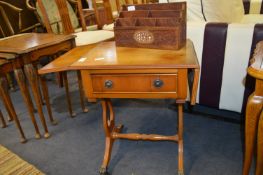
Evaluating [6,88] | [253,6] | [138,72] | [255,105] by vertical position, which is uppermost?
[253,6]

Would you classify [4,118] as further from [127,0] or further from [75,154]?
[127,0]

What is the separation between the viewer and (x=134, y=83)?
46.9 inches

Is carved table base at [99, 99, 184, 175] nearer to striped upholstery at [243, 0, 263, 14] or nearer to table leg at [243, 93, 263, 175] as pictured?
table leg at [243, 93, 263, 175]

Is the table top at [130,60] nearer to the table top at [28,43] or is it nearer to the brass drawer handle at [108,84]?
the brass drawer handle at [108,84]

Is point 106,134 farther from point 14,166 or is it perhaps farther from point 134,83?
point 14,166

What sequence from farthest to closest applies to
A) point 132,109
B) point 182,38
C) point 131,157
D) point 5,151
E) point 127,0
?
point 127,0
point 132,109
point 5,151
point 131,157
point 182,38

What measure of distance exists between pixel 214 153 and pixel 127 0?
7.35ft

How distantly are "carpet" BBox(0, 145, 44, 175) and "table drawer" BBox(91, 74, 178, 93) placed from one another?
2.51ft

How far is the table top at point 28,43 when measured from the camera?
1577 mm

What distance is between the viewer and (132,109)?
2217mm

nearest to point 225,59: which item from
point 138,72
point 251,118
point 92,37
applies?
point 251,118

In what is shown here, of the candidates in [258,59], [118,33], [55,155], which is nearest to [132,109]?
[55,155]

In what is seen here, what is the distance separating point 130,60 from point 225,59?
2.51 ft

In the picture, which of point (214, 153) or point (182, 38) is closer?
point (182, 38)
